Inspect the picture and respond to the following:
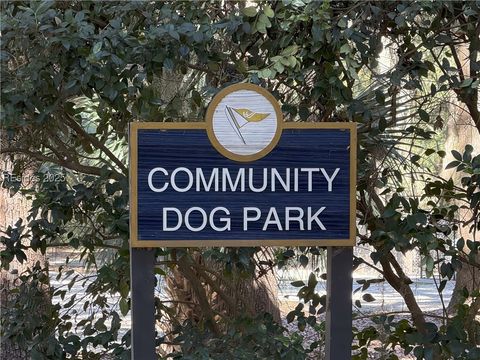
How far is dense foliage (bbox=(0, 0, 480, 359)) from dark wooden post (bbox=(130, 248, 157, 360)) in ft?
1.60

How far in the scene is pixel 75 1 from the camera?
4.01 m

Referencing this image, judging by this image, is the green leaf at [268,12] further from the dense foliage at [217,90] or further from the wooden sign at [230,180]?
the wooden sign at [230,180]

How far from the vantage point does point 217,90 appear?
3643 millimetres

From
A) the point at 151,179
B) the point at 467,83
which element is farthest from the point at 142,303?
the point at 467,83

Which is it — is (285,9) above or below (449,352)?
above

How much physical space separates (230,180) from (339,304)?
26.5 inches

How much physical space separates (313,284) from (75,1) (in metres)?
1.79

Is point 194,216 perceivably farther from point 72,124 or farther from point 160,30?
point 72,124

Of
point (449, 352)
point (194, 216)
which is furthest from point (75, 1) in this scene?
point (449, 352)

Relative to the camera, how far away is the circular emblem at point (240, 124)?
10.5ft

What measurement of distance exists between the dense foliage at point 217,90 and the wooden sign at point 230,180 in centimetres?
44

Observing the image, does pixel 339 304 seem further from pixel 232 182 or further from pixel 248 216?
pixel 232 182

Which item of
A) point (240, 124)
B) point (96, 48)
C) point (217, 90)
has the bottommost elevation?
point (240, 124)

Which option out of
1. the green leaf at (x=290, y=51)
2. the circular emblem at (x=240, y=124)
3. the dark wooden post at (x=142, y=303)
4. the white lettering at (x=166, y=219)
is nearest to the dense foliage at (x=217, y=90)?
the green leaf at (x=290, y=51)
